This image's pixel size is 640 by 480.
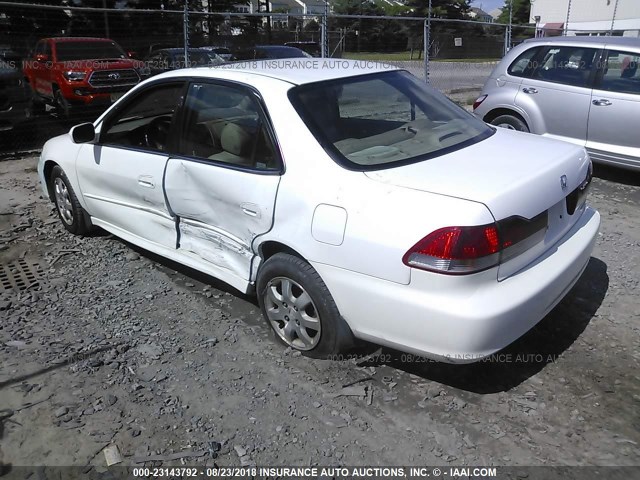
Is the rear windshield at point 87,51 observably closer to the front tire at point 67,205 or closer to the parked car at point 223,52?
the parked car at point 223,52

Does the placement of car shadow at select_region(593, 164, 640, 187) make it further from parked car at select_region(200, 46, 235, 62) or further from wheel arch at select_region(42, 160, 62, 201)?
parked car at select_region(200, 46, 235, 62)

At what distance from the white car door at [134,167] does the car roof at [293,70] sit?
0.98 ft

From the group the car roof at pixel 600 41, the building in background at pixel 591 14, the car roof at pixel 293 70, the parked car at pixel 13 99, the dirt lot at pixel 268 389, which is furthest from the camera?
the building in background at pixel 591 14

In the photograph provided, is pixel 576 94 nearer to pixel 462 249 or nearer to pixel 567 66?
pixel 567 66

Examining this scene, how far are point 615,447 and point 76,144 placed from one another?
4.55m

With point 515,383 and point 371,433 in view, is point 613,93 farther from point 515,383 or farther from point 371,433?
point 371,433

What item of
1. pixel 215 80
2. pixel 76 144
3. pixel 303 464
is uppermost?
pixel 215 80

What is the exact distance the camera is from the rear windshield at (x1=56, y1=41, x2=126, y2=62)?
12.0m

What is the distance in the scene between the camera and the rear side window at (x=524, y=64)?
24.8 ft

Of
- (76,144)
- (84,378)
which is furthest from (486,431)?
(76,144)

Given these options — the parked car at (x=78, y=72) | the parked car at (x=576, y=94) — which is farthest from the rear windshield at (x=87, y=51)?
the parked car at (x=576, y=94)

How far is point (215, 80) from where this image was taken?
374cm

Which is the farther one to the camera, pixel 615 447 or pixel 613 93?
pixel 613 93

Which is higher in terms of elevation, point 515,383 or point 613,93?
point 613,93
